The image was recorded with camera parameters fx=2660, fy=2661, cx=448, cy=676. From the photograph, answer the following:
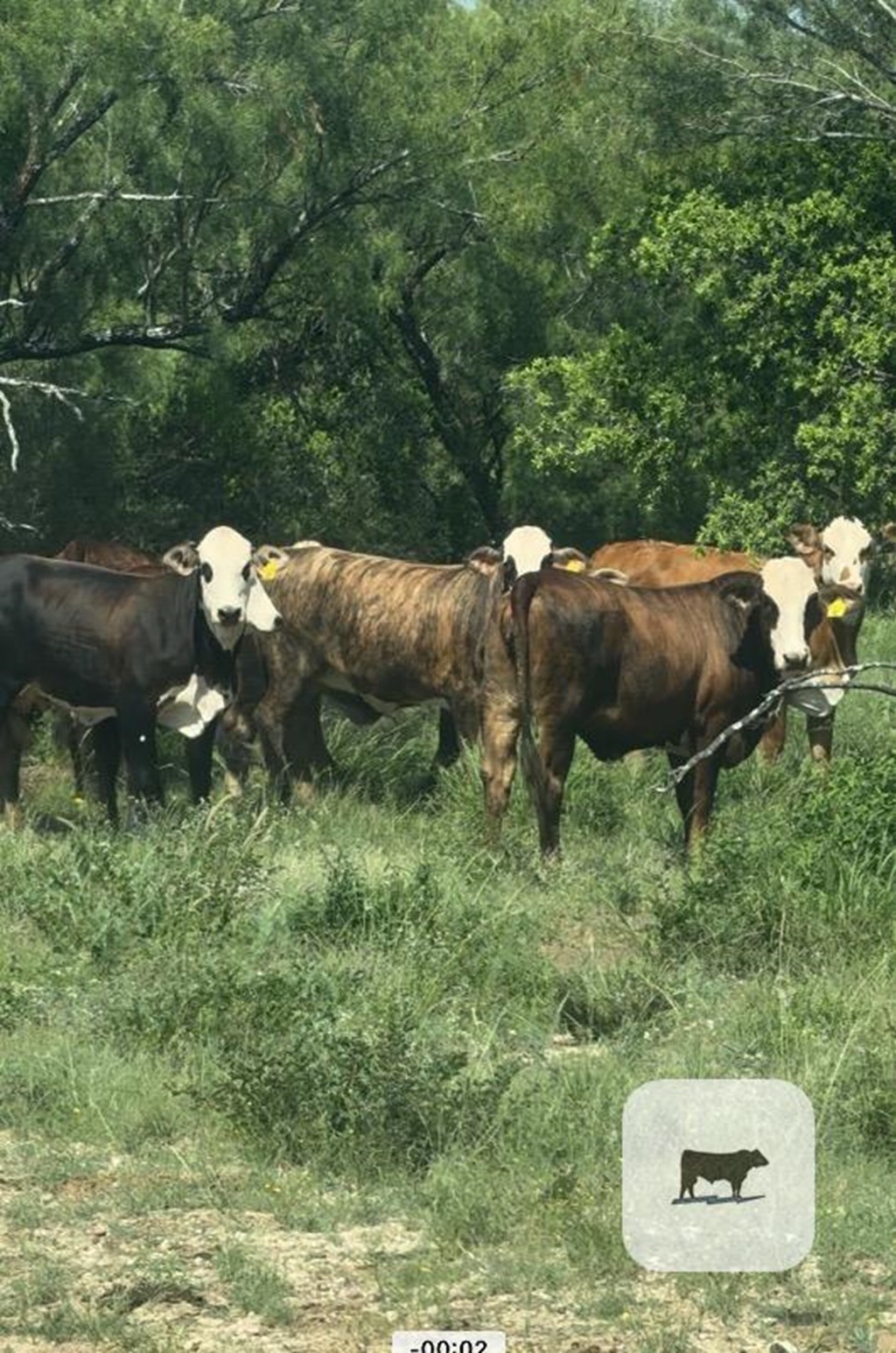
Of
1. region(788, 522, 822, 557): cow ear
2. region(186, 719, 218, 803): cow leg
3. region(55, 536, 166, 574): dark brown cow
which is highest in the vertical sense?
region(788, 522, 822, 557): cow ear

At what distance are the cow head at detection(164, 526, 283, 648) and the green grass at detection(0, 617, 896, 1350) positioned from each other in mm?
1404

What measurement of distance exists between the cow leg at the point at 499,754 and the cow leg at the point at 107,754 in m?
2.17

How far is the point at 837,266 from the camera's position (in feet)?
71.5

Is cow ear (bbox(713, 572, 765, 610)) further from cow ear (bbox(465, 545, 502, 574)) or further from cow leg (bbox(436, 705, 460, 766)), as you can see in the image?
cow leg (bbox(436, 705, 460, 766))

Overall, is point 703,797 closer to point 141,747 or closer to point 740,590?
point 740,590

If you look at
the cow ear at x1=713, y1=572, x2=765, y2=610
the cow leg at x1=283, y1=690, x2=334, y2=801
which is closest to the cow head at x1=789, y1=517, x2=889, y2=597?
the cow ear at x1=713, y1=572, x2=765, y2=610

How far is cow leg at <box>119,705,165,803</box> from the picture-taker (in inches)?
553

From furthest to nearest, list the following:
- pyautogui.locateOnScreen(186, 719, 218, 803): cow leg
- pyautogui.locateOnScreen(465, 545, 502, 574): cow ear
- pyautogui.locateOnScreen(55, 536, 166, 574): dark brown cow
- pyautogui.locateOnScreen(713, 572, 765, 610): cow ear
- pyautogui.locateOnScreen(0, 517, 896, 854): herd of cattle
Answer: pyautogui.locateOnScreen(55, 536, 166, 574): dark brown cow, pyautogui.locateOnScreen(465, 545, 502, 574): cow ear, pyautogui.locateOnScreen(186, 719, 218, 803): cow leg, pyautogui.locateOnScreen(713, 572, 765, 610): cow ear, pyautogui.locateOnScreen(0, 517, 896, 854): herd of cattle

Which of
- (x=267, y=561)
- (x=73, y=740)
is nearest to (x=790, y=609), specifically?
(x=267, y=561)

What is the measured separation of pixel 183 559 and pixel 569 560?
2.89 meters

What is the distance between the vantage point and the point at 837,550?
1733 centimetres

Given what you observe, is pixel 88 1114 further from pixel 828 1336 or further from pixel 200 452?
pixel 200 452

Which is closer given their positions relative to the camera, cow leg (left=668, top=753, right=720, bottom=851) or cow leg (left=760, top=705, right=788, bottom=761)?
cow leg (left=668, top=753, right=720, bottom=851)

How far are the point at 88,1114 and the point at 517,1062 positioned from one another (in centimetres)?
132
